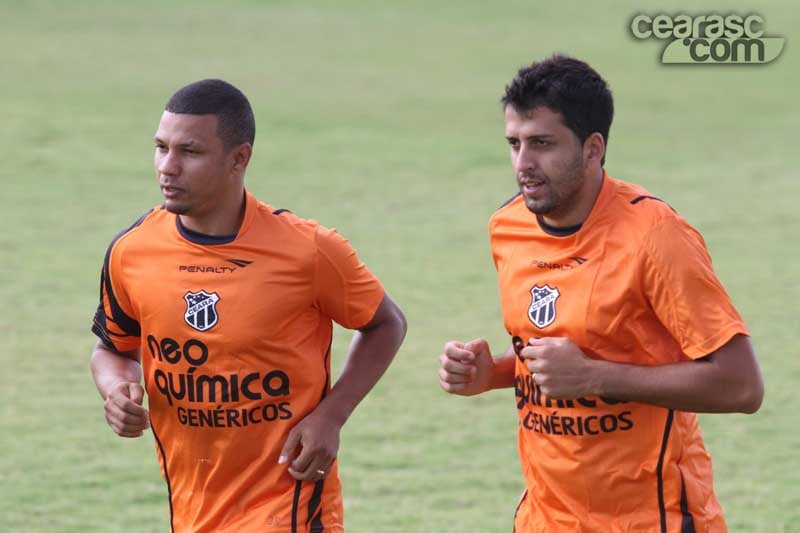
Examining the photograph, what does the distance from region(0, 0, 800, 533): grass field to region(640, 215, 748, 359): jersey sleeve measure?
3.60 meters

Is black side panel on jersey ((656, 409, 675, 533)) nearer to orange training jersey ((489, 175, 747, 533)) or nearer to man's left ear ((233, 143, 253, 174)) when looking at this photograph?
orange training jersey ((489, 175, 747, 533))

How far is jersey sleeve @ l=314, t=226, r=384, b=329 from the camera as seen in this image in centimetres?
526

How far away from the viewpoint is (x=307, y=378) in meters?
5.23

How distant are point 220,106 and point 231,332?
0.74 m

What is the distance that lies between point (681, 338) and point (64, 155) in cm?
1591

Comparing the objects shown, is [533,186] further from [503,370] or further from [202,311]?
[202,311]

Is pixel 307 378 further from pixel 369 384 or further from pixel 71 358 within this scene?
pixel 71 358

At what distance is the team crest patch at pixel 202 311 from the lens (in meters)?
5.15

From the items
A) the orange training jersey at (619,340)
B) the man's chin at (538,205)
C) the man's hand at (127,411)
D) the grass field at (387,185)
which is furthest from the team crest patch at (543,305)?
the grass field at (387,185)

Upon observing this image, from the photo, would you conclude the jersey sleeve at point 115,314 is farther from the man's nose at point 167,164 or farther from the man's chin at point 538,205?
the man's chin at point 538,205

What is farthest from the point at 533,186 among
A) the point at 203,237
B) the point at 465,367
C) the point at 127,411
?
the point at 127,411

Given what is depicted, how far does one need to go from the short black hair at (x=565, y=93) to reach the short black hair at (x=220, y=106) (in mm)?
898

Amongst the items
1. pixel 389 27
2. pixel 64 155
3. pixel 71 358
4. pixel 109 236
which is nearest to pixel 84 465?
pixel 71 358

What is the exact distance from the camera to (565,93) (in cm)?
489
